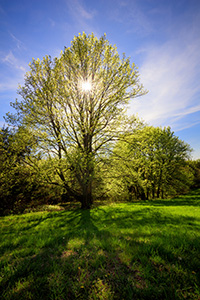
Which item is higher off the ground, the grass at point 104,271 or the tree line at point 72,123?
the tree line at point 72,123

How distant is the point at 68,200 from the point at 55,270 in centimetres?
2093

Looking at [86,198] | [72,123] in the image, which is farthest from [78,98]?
[86,198]

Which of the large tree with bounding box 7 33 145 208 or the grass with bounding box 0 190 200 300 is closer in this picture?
the grass with bounding box 0 190 200 300

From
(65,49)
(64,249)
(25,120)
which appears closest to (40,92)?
(25,120)

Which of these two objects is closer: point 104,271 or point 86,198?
point 104,271

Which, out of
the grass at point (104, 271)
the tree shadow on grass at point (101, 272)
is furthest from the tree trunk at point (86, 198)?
the tree shadow on grass at point (101, 272)

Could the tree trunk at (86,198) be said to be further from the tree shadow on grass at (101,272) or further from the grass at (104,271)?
the tree shadow on grass at (101,272)

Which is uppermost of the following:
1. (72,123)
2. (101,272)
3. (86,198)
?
(72,123)

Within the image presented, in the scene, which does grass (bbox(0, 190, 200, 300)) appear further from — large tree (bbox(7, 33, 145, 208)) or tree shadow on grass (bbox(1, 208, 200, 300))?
large tree (bbox(7, 33, 145, 208))

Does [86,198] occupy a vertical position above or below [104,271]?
above

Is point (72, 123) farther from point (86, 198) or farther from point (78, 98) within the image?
point (86, 198)

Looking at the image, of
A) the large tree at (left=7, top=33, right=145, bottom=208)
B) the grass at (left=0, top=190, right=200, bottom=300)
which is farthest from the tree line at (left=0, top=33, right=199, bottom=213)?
the grass at (left=0, top=190, right=200, bottom=300)

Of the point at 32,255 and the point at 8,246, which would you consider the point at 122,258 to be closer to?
the point at 32,255

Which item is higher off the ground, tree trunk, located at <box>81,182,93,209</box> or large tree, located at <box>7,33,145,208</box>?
large tree, located at <box>7,33,145,208</box>
